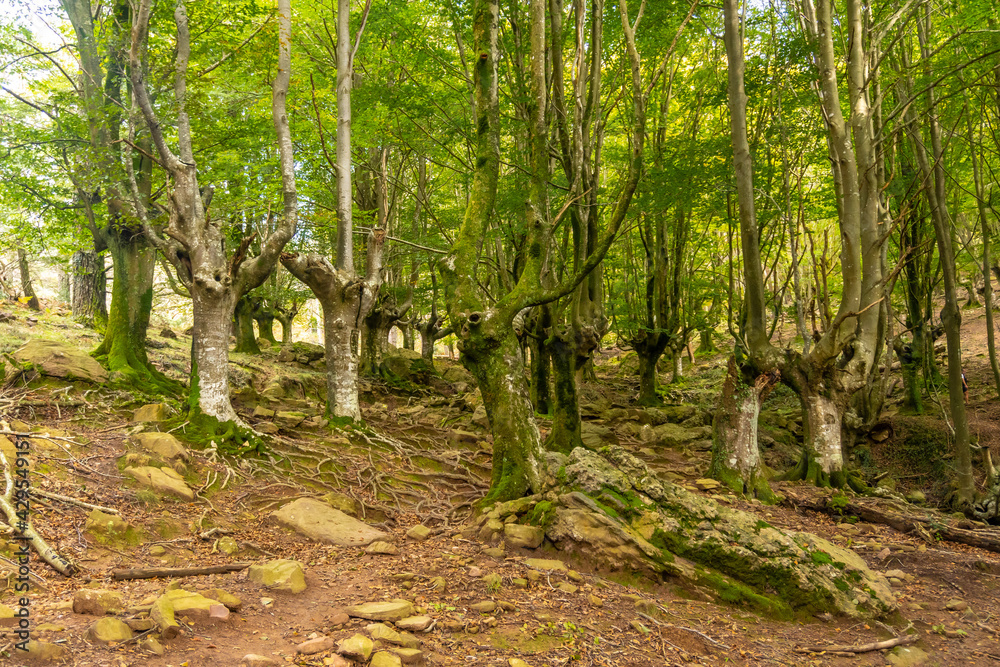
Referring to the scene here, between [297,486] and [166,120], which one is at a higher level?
[166,120]

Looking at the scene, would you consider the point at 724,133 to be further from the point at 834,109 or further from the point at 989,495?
the point at 989,495

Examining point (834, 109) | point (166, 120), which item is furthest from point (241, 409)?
point (834, 109)

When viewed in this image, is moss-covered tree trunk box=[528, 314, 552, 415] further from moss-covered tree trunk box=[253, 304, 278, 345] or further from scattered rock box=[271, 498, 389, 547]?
moss-covered tree trunk box=[253, 304, 278, 345]

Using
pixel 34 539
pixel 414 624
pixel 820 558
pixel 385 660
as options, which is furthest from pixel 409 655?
pixel 820 558

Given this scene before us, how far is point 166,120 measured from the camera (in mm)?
10242

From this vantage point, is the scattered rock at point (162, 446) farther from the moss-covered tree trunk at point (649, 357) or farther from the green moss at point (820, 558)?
the moss-covered tree trunk at point (649, 357)

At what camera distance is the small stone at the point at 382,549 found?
5.40m

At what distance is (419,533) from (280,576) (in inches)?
71.6

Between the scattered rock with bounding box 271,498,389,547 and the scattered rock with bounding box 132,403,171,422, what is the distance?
260 cm

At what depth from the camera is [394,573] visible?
4676 millimetres

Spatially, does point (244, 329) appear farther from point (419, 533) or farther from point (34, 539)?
point (34, 539)

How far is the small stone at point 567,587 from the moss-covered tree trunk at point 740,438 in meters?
A: 4.40

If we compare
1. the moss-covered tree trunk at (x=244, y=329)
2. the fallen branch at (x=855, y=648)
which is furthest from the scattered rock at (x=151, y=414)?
the moss-covered tree trunk at (x=244, y=329)

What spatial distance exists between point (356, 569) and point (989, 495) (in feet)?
27.4
